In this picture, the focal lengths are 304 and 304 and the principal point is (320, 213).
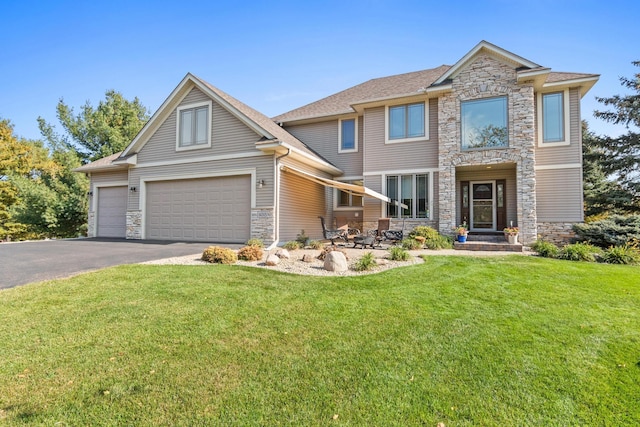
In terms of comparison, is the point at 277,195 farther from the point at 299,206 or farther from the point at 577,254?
the point at 577,254

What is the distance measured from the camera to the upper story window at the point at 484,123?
11797 millimetres

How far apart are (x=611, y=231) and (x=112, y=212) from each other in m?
20.7

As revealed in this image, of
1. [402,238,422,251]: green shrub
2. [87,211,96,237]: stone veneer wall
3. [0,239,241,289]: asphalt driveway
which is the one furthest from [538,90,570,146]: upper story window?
[87,211,96,237]: stone veneer wall

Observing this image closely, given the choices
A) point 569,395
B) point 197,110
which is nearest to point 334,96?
point 197,110

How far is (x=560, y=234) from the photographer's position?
37.9 ft

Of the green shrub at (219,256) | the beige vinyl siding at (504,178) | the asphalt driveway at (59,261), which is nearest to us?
the asphalt driveway at (59,261)

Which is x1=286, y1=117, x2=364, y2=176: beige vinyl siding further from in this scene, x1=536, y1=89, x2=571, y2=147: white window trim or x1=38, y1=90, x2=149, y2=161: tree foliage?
x1=38, y1=90, x2=149, y2=161: tree foliage

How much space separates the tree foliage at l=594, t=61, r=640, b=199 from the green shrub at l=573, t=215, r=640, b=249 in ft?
23.8

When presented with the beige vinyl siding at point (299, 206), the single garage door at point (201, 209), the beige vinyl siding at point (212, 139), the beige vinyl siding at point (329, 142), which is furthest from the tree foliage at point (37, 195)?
the beige vinyl siding at point (299, 206)

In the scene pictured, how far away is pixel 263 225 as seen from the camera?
37.1 ft

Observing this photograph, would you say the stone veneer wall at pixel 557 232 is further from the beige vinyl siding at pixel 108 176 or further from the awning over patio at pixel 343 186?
the beige vinyl siding at pixel 108 176

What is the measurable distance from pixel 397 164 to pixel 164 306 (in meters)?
11.2

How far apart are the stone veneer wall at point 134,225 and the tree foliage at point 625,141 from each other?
23.2m

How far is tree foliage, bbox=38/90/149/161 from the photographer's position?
26500 mm
